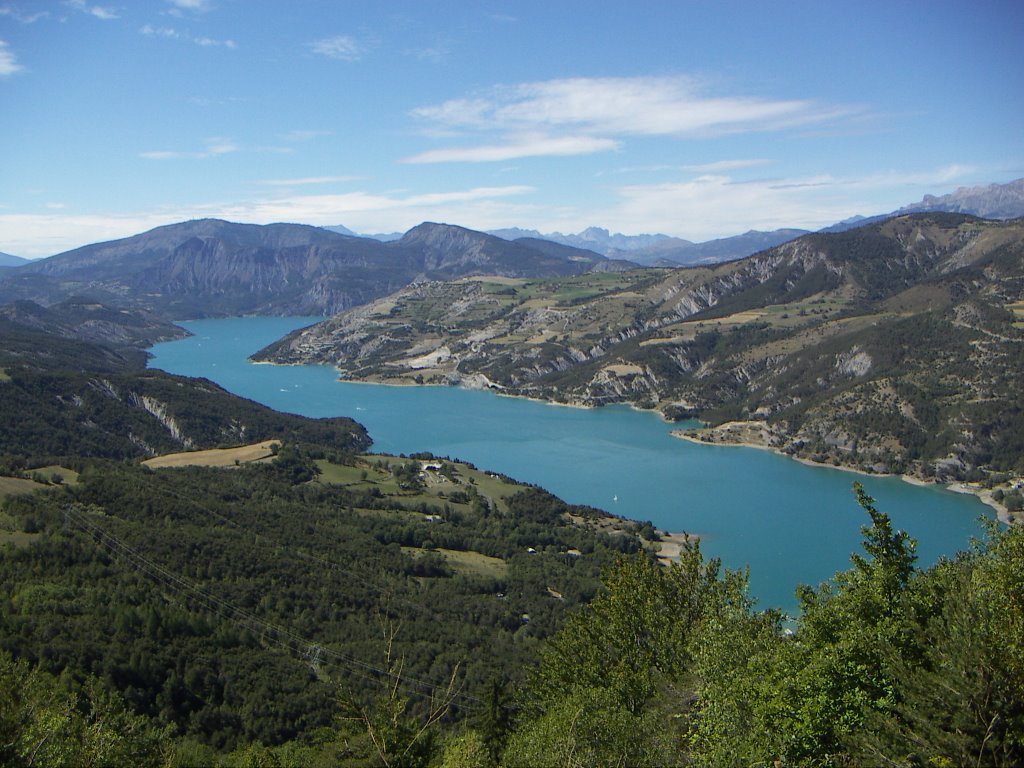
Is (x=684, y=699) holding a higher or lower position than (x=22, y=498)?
A: higher

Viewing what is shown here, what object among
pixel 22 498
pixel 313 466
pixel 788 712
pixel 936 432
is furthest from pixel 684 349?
pixel 788 712

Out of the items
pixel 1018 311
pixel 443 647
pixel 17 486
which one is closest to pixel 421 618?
pixel 443 647

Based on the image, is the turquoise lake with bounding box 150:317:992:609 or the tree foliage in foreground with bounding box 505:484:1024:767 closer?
the tree foliage in foreground with bounding box 505:484:1024:767

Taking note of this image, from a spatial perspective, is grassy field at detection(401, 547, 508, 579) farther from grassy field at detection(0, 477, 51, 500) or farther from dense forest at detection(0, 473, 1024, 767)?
grassy field at detection(0, 477, 51, 500)

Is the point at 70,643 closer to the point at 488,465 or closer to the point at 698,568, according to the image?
the point at 698,568

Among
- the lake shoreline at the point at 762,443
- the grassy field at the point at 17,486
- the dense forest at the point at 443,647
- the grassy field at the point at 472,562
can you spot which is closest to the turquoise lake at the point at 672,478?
the lake shoreline at the point at 762,443

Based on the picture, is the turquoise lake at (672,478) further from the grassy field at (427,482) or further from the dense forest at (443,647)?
the dense forest at (443,647)

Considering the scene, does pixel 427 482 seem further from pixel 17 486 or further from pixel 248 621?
pixel 248 621

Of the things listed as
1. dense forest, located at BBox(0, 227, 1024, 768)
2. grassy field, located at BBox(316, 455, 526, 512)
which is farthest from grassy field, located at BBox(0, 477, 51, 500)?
grassy field, located at BBox(316, 455, 526, 512)
